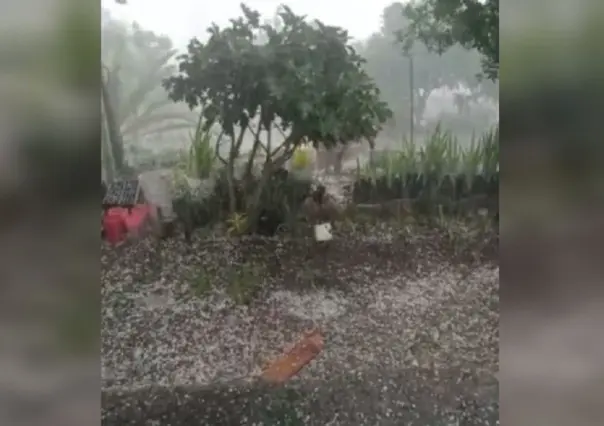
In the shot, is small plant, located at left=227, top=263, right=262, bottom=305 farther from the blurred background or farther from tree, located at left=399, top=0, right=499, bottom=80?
tree, located at left=399, top=0, right=499, bottom=80

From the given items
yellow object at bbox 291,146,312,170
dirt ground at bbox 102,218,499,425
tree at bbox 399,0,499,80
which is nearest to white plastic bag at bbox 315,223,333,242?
dirt ground at bbox 102,218,499,425

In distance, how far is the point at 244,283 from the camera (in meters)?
1.18

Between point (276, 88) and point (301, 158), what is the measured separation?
148mm

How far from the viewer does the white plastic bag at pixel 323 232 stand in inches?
47.1

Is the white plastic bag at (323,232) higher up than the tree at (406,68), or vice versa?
the tree at (406,68)

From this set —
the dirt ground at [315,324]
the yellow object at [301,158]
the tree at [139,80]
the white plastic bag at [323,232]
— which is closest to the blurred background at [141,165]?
the tree at [139,80]

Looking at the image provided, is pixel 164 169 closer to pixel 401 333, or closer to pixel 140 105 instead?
pixel 140 105

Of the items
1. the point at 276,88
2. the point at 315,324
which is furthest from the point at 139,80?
the point at 315,324

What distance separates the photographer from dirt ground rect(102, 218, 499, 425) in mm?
1157

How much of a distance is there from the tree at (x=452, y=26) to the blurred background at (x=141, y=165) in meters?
0.08

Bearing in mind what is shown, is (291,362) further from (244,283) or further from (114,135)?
(114,135)

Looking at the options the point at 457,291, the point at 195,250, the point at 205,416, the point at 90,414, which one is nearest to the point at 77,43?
the point at 195,250

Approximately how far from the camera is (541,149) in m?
1.03

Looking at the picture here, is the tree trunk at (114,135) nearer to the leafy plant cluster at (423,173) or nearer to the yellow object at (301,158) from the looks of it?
the yellow object at (301,158)
